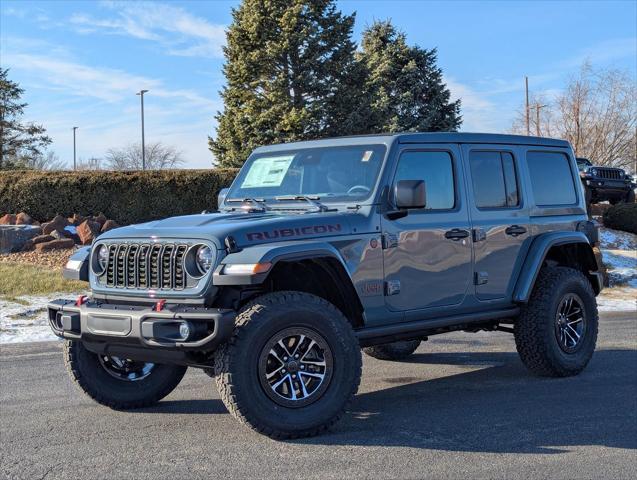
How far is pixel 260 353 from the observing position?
4719mm

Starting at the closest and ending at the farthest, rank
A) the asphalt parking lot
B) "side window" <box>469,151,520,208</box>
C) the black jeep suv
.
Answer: the asphalt parking lot < "side window" <box>469,151,520,208</box> < the black jeep suv

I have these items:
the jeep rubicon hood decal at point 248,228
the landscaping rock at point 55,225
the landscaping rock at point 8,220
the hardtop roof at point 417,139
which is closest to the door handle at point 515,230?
the hardtop roof at point 417,139

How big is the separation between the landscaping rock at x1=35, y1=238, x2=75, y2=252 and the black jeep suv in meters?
15.7

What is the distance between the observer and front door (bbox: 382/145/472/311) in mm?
5551

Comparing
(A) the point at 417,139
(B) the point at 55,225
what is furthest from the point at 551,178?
(B) the point at 55,225

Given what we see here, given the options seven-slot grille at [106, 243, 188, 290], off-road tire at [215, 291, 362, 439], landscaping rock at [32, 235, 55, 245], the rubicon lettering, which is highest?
the rubicon lettering

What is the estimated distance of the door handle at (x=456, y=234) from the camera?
19.4ft

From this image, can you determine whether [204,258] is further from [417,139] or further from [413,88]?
[413,88]

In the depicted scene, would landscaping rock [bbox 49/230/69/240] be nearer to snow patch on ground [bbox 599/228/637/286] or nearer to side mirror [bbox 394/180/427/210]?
snow patch on ground [bbox 599/228/637/286]

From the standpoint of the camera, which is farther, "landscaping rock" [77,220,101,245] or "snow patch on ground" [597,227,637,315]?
"landscaping rock" [77,220,101,245]

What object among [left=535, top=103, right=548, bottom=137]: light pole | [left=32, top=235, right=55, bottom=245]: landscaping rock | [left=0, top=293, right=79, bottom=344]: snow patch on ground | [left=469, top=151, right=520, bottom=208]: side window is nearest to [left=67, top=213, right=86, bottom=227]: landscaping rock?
[left=32, top=235, right=55, bottom=245]: landscaping rock

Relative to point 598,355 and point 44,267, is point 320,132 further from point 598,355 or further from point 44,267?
point 598,355

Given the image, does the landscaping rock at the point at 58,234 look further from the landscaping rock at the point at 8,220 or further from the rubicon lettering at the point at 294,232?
the rubicon lettering at the point at 294,232

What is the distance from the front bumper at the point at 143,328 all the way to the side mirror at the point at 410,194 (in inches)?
61.2
